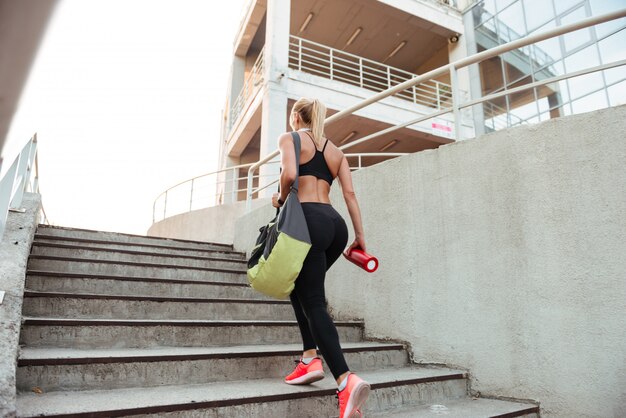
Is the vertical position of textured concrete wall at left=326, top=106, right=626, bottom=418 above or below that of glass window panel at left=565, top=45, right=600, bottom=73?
below

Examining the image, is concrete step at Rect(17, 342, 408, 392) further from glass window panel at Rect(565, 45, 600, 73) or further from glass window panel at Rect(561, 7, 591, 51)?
glass window panel at Rect(561, 7, 591, 51)

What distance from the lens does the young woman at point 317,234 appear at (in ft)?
7.06

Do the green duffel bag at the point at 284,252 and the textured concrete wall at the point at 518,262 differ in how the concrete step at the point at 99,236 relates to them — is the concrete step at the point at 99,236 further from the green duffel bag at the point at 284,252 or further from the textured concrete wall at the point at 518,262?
the green duffel bag at the point at 284,252

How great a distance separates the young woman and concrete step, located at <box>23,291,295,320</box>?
1253 mm

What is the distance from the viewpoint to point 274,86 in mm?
10445

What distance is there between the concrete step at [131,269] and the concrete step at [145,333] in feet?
4.06

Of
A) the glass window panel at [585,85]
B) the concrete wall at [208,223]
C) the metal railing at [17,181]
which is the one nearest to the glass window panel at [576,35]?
the glass window panel at [585,85]

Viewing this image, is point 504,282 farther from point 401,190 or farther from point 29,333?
point 29,333

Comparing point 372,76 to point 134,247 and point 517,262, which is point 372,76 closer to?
point 134,247

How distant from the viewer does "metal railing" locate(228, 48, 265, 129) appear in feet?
38.2

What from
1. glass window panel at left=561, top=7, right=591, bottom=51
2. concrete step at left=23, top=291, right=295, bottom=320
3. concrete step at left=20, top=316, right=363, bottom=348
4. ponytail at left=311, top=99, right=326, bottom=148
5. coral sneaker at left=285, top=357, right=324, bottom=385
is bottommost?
coral sneaker at left=285, top=357, right=324, bottom=385

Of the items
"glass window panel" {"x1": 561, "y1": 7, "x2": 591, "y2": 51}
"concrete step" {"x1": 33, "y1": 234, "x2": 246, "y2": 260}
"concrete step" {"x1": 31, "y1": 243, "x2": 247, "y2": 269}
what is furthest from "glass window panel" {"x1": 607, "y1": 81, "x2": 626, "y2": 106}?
"concrete step" {"x1": 31, "y1": 243, "x2": 247, "y2": 269}

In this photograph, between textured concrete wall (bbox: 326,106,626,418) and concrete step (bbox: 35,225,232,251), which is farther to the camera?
concrete step (bbox: 35,225,232,251)

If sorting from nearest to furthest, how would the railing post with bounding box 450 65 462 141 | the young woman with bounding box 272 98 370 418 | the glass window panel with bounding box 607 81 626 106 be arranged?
the young woman with bounding box 272 98 370 418
the railing post with bounding box 450 65 462 141
the glass window panel with bounding box 607 81 626 106
